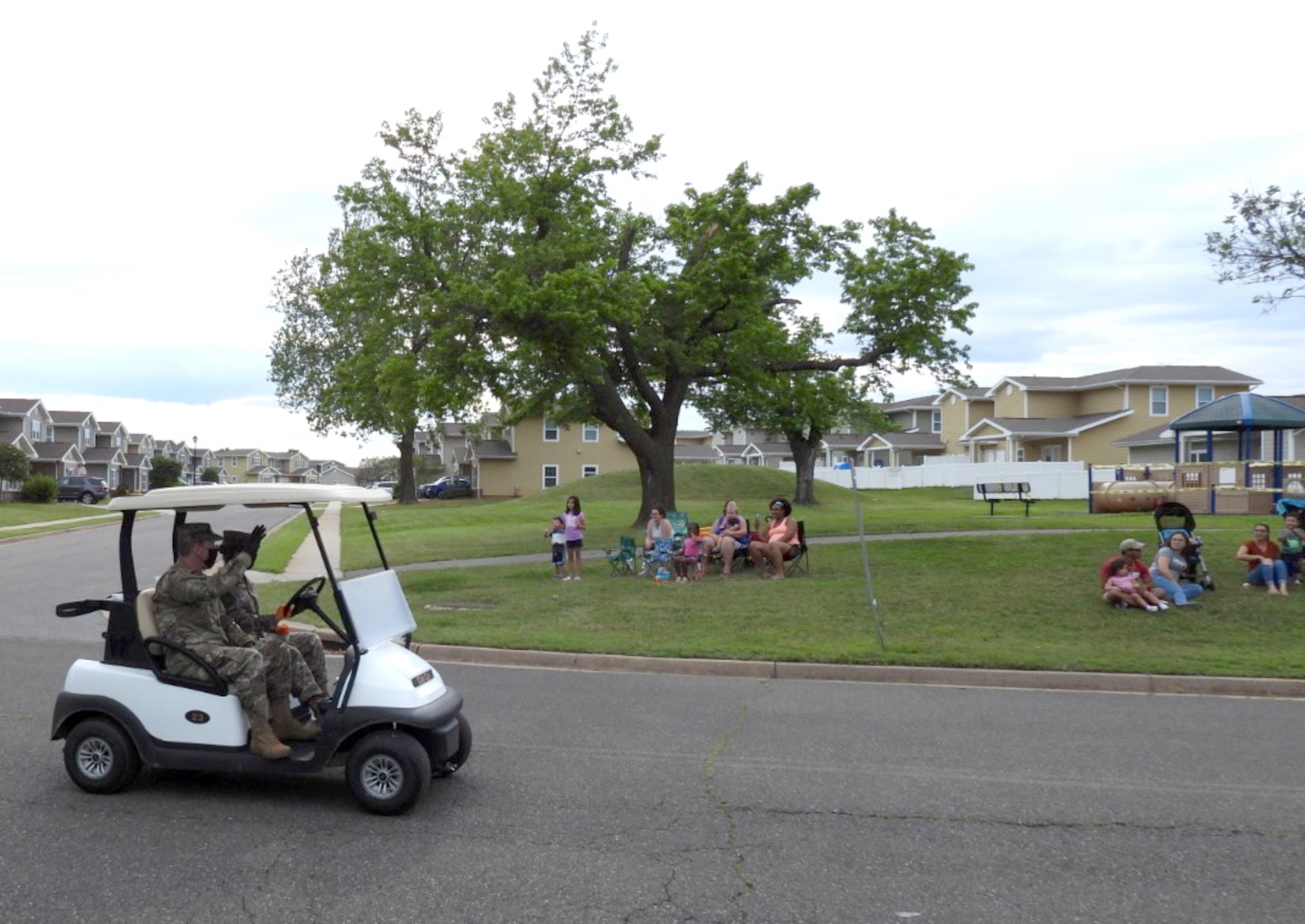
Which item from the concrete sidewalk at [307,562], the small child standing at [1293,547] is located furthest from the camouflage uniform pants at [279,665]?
the small child standing at [1293,547]

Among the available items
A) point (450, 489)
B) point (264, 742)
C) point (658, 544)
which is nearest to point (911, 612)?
point (658, 544)

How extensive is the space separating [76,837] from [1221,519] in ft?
85.3

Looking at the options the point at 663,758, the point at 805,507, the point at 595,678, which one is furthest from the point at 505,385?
the point at 805,507

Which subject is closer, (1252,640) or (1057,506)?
(1252,640)

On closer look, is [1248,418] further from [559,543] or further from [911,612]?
[559,543]

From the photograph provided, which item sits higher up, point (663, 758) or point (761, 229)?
point (761, 229)

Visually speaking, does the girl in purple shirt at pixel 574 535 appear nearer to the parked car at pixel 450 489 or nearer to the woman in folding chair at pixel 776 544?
the woman in folding chair at pixel 776 544

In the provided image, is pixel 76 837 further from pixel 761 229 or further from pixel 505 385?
pixel 761 229

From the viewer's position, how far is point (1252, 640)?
12.1 metres

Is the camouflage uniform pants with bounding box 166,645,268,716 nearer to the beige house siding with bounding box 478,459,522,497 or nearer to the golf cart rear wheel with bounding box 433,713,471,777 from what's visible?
the golf cart rear wheel with bounding box 433,713,471,777

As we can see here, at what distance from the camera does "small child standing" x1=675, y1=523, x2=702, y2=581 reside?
55.5ft

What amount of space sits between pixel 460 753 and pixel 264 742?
1108 mm

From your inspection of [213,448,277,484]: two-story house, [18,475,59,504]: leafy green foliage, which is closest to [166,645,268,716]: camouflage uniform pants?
[18,475,59,504]: leafy green foliage

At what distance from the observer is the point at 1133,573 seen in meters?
13.8
